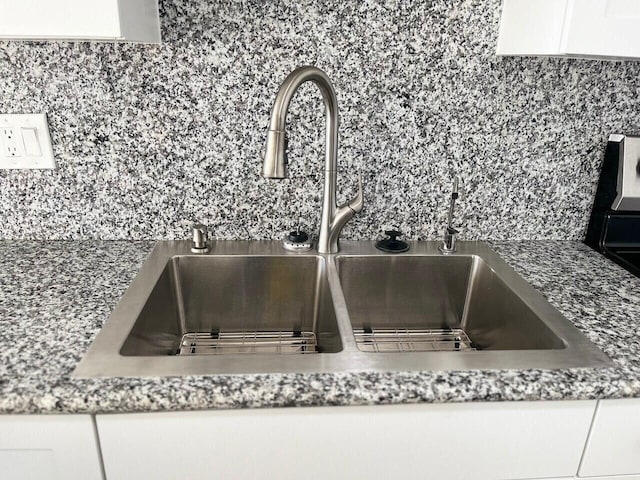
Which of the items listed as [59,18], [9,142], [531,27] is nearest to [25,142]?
[9,142]

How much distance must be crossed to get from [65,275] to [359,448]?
2.26 feet

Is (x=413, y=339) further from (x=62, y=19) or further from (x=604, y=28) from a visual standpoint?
(x=62, y=19)

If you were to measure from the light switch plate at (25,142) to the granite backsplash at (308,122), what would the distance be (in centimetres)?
2

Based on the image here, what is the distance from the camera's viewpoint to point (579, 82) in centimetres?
112

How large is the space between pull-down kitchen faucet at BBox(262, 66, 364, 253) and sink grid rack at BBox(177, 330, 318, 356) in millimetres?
213

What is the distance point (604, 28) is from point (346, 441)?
0.82m

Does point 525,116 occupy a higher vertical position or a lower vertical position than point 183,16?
lower

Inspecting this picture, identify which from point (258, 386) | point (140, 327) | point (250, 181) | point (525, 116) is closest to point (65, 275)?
point (140, 327)

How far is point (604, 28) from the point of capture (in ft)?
2.78

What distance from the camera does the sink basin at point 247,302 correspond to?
1093 millimetres

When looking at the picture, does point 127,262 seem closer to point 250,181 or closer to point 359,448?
point 250,181

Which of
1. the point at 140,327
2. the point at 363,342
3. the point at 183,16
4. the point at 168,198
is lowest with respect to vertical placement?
the point at 363,342

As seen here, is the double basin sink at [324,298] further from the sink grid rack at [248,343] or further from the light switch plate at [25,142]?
the light switch plate at [25,142]

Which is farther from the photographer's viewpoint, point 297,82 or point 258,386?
point 297,82
